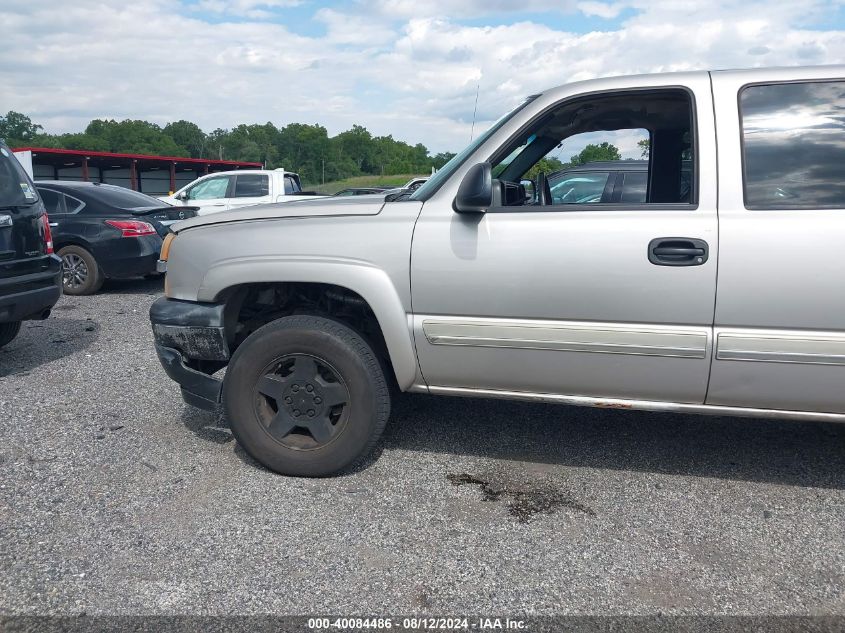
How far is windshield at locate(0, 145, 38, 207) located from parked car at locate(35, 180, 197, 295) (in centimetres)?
346

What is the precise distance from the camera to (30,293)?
5328 mm

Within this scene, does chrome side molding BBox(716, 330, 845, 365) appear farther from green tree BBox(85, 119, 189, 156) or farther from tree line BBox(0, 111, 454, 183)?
green tree BBox(85, 119, 189, 156)

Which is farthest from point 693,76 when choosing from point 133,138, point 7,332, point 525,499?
point 133,138

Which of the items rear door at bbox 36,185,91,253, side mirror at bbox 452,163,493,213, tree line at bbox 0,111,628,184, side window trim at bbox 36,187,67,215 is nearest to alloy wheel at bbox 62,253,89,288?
rear door at bbox 36,185,91,253

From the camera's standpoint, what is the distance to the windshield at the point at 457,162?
344 centimetres

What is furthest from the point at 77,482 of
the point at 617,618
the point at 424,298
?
the point at 617,618

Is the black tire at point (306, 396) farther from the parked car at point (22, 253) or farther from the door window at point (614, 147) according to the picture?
the parked car at point (22, 253)

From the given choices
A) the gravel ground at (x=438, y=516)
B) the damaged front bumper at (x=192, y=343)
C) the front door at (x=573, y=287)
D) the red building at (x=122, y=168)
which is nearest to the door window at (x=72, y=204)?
the gravel ground at (x=438, y=516)

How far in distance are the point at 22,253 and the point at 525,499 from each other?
4179 millimetres

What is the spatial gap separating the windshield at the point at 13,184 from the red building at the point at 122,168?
28.6 metres

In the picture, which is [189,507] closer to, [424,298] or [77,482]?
[77,482]

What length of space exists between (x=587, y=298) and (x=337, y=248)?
1183 millimetres

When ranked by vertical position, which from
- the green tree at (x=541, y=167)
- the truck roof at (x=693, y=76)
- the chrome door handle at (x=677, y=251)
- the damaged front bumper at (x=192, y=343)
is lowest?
the damaged front bumper at (x=192, y=343)

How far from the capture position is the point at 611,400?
10.7ft
